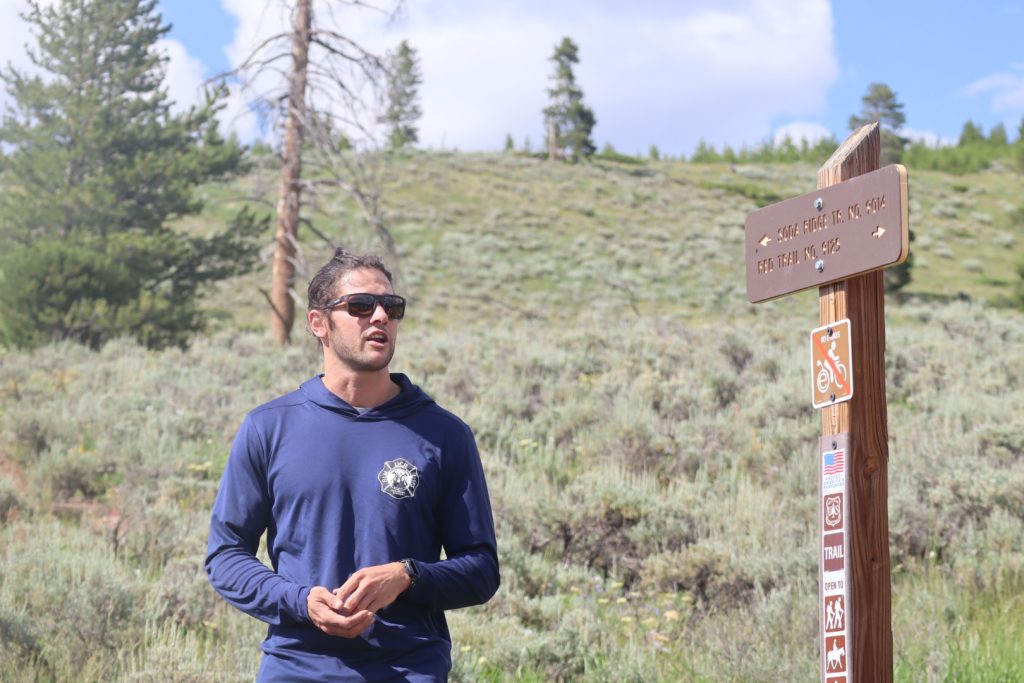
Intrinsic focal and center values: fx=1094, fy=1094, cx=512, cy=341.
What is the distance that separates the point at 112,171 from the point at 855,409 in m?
22.0

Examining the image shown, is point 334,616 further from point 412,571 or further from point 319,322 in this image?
point 319,322

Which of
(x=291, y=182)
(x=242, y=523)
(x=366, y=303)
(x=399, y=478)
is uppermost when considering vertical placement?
(x=291, y=182)

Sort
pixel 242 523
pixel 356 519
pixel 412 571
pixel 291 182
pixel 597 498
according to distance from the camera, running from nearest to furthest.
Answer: pixel 412 571 < pixel 356 519 < pixel 242 523 < pixel 597 498 < pixel 291 182

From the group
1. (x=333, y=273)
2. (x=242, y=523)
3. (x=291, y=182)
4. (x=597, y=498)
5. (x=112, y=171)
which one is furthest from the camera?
(x=112, y=171)

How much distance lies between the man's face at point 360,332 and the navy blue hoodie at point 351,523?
0.12 m

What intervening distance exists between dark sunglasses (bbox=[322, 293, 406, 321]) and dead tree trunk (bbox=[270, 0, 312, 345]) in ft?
53.0

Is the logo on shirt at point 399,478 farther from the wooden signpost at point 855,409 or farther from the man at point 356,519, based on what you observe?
the wooden signpost at point 855,409

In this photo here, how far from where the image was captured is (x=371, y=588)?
279 centimetres

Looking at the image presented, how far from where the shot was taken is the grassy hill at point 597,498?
18.0ft

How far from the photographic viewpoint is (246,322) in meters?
29.8

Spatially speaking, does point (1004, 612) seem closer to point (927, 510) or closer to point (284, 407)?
point (927, 510)

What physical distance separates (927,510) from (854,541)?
432 cm

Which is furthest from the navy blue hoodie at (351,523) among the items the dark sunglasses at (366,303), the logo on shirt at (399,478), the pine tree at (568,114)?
the pine tree at (568,114)

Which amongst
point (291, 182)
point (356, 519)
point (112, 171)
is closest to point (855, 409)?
point (356, 519)
